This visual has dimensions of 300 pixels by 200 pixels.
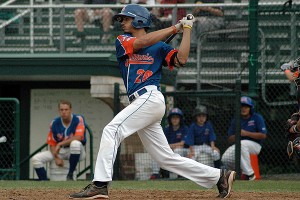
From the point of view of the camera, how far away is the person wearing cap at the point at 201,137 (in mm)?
13453

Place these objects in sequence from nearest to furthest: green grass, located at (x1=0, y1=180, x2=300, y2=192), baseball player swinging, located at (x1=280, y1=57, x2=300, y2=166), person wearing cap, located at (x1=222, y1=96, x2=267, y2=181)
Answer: baseball player swinging, located at (x1=280, y1=57, x2=300, y2=166) < green grass, located at (x1=0, y1=180, x2=300, y2=192) < person wearing cap, located at (x1=222, y1=96, x2=267, y2=181)

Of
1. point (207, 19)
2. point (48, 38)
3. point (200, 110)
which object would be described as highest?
point (207, 19)

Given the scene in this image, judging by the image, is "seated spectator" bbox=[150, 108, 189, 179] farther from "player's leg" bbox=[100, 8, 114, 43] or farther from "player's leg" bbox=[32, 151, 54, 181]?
"player's leg" bbox=[100, 8, 114, 43]

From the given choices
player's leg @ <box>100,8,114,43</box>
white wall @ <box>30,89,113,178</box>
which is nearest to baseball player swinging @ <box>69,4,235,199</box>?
player's leg @ <box>100,8,114,43</box>

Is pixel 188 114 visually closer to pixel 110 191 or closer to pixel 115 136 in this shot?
pixel 110 191

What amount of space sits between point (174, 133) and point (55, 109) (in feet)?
11.5

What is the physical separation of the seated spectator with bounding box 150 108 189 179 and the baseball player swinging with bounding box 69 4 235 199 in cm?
506

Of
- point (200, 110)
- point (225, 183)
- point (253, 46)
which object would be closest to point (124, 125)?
point (225, 183)

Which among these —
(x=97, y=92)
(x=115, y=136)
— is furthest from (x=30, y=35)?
(x=115, y=136)

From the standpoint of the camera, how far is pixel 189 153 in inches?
530

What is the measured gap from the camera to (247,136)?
13461 millimetres

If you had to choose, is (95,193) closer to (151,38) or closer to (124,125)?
(124,125)

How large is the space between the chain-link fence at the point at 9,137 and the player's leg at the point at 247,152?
3.62 m

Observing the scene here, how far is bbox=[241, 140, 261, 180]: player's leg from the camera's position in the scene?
1321 centimetres
